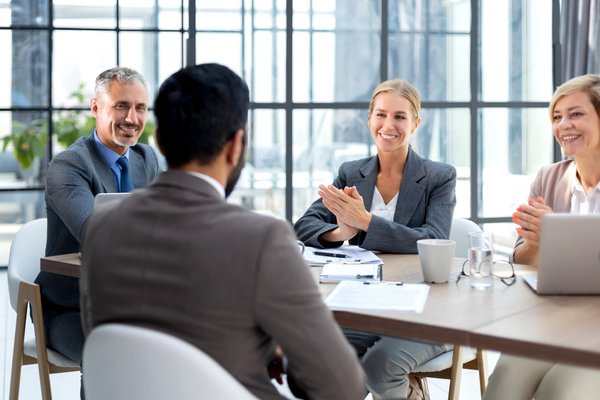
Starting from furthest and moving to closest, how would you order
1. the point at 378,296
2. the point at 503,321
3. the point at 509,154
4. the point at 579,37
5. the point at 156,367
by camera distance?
the point at 509,154 < the point at 579,37 < the point at 378,296 < the point at 503,321 < the point at 156,367

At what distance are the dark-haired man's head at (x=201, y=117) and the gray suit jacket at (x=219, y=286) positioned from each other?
56 millimetres

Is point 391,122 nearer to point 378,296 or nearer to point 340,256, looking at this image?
point 340,256

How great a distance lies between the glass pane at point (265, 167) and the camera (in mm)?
6410

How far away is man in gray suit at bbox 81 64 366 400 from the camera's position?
1.50 m

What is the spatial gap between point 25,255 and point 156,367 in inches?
74.3

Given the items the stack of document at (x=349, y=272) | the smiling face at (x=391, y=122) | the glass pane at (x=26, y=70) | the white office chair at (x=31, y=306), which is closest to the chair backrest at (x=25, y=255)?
the white office chair at (x=31, y=306)

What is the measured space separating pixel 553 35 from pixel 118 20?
3.45 metres

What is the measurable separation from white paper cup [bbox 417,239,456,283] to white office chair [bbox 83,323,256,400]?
0.95 m

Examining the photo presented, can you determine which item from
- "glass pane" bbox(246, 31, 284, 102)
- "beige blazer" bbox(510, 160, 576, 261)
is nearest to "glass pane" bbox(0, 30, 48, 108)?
"glass pane" bbox(246, 31, 284, 102)

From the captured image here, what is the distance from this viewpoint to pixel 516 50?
678 cm

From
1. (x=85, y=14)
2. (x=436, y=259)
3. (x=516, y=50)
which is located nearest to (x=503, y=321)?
(x=436, y=259)

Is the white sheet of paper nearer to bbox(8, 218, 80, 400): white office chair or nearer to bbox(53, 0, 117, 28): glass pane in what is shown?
bbox(8, 218, 80, 400): white office chair

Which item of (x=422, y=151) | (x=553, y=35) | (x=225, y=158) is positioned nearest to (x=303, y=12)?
(x=422, y=151)

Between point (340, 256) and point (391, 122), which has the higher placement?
point (391, 122)
